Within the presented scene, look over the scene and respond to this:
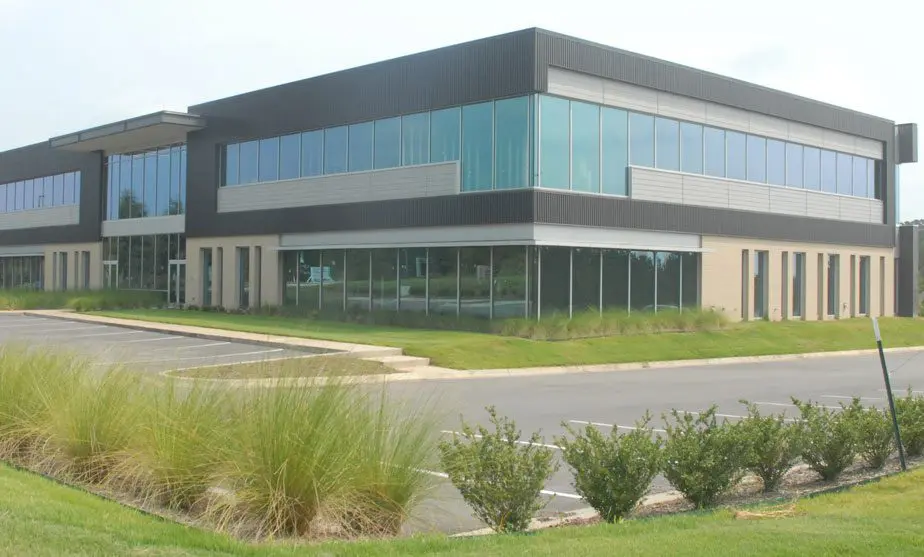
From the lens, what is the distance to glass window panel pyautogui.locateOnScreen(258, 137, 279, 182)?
35.3 metres

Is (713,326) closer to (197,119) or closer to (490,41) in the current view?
(490,41)

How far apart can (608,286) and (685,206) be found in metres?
4.46

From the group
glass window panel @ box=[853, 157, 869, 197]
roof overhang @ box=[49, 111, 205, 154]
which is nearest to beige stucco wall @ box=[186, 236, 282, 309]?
roof overhang @ box=[49, 111, 205, 154]

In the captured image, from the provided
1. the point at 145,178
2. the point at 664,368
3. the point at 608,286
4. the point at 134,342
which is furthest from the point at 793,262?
the point at 145,178

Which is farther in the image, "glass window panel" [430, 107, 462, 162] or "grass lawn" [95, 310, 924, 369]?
"glass window panel" [430, 107, 462, 162]

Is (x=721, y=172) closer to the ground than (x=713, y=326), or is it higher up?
higher up

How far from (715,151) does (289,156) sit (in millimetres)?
15604

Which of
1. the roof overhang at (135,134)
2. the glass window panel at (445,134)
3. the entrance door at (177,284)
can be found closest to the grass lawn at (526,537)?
the glass window panel at (445,134)

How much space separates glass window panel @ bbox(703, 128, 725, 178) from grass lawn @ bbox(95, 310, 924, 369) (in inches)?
216

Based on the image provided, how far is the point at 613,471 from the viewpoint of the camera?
288 inches

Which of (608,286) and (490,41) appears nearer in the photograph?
(490,41)

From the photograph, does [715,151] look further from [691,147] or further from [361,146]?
[361,146]

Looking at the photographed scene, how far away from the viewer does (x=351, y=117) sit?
31.4 m

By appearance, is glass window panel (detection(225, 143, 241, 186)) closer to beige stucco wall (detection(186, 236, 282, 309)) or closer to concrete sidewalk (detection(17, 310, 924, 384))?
beige stucco wall (detection(186, 236, 282, 309))
